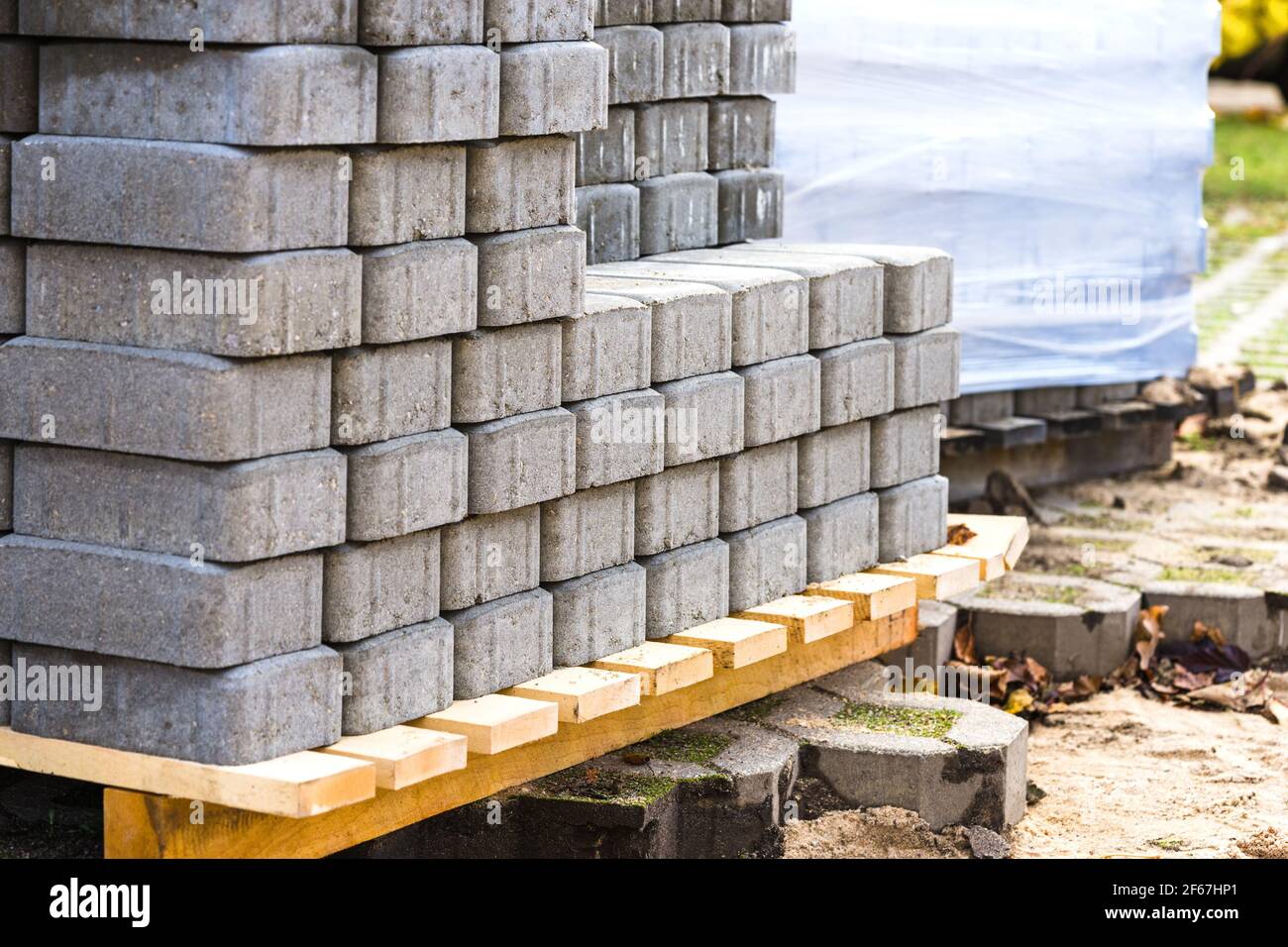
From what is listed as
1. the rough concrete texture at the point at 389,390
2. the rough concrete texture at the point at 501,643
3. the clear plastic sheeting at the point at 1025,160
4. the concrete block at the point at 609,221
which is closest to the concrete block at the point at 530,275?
the rough concrete texture at the point at 389,390

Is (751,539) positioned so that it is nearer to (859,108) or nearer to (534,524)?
(534,524)

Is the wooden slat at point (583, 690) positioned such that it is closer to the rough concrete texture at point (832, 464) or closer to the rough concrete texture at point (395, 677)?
the rough concrete texture at point (395, 677)

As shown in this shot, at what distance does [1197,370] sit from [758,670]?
502 cm

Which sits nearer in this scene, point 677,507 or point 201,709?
point 201,709

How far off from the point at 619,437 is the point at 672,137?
1494mm

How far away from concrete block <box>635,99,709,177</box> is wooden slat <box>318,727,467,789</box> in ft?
7.36

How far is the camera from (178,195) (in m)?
4.19

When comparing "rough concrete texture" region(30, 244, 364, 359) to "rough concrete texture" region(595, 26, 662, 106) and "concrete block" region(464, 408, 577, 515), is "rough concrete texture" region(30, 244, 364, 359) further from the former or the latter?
"rough concrete texture" region(595, 26, 662, 106)

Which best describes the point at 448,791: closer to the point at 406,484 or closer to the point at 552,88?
the point at 406,484

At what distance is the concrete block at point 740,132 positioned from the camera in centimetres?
652

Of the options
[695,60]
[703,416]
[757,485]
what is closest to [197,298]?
[703,416]

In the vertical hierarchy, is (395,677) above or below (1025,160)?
below

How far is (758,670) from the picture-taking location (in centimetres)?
596
